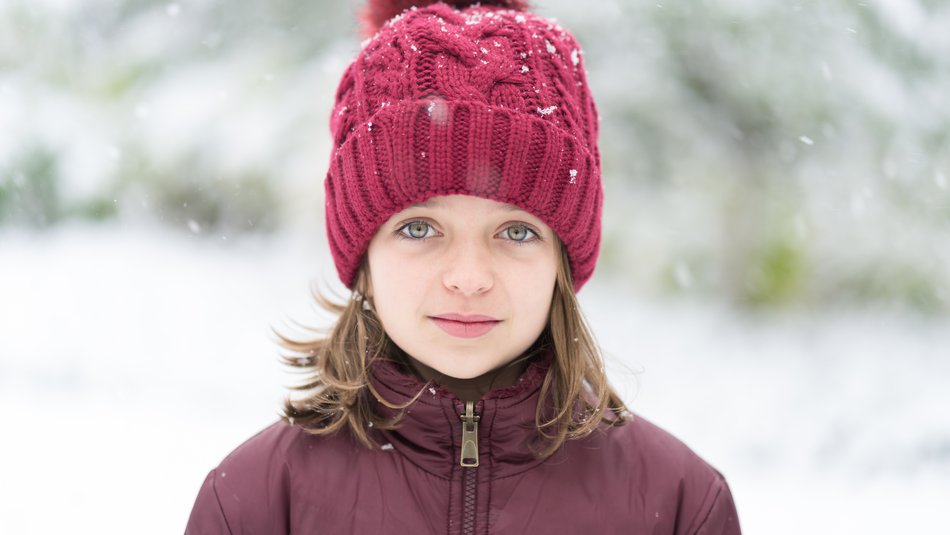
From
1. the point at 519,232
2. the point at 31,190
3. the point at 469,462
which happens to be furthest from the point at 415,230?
the point at 31,190

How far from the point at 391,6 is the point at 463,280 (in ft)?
2.22

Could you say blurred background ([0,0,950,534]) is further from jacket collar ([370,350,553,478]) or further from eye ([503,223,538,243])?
eye ([503,223,538,243])

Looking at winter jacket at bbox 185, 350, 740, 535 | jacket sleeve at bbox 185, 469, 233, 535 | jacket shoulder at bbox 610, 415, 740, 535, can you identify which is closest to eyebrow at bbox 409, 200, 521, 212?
winter jacket at bbox 185, 350, 740, 535

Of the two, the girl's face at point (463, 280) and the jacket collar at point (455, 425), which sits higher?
the girl's face at point (463, 280)

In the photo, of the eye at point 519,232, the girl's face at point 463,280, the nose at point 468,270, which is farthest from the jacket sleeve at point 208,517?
the eye at point 519,232

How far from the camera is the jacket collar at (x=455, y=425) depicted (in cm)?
155

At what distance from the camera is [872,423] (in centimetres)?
304

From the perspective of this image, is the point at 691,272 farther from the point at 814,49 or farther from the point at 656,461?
the point at 656,461

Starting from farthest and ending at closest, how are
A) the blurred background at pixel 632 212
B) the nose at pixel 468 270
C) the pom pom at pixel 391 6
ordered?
the blurred background at pixel 632 212, the pom pom at pixel 391 6, the nose at pixel 468 270

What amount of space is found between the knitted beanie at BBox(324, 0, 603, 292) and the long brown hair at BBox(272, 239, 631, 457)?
0.09m

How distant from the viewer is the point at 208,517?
1578 millimetres

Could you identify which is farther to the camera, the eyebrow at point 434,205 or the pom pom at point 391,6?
the pom pom at point 391,6

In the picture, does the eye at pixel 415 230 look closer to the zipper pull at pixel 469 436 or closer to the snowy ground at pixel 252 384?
the zipper pull at pixel 469 436

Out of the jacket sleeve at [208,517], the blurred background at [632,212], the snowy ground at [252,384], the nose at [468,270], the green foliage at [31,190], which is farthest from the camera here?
the green foliage at [31,190]
